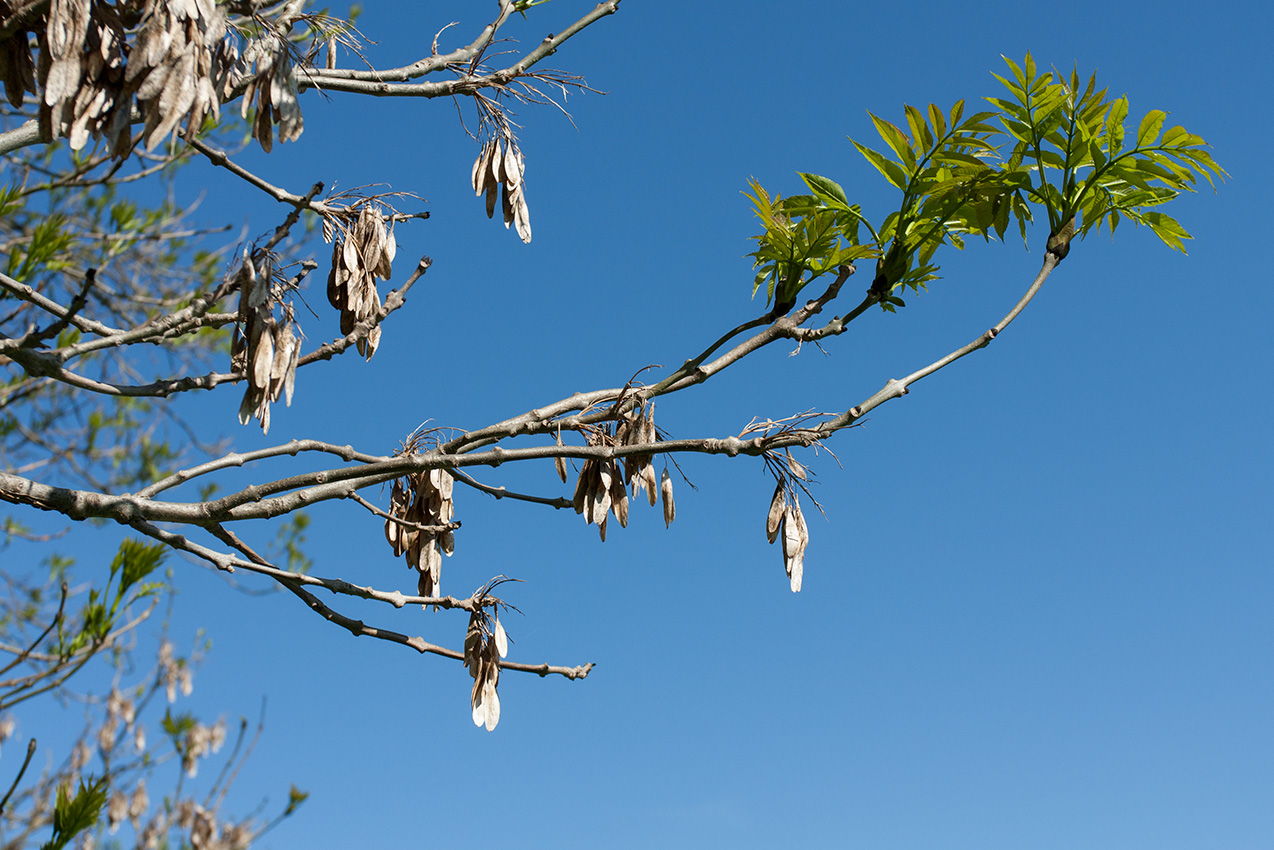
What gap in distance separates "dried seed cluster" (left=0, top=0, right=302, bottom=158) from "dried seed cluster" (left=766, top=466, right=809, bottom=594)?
1.46 metres

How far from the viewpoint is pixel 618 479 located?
236cm

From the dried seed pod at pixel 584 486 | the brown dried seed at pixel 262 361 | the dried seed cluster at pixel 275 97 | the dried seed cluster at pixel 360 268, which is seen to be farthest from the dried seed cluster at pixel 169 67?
the dried seed pod at pixel 584 486

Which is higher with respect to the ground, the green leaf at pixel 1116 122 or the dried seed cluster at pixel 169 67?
the green leaf at pixel 1116 122

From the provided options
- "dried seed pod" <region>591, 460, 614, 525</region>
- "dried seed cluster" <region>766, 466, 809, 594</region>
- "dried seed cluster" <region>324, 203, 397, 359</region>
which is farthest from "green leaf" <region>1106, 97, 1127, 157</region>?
"dried seed cluster" <region>324, 203, 397, 359</region>

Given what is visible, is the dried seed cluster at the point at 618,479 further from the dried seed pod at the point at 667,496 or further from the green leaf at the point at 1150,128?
the green leaf at the point at 1150,128

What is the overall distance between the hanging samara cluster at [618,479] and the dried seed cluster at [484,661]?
1.52ft

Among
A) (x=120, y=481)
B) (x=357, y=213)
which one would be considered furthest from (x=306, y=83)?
(x=120, y=481)

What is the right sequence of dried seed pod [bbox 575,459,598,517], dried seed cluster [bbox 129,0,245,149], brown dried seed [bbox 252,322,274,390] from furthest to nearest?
dried seed pod [bbox 575,459,598,517]
brown dried seed [bbox 252,322,274,390]
dried seed cluster [bbox 129,0,245,149]


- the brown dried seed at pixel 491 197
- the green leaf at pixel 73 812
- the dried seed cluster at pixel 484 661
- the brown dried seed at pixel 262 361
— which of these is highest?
the brown dried seed at pixel 491 197

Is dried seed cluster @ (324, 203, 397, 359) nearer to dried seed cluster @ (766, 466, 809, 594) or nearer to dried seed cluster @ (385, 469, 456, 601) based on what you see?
dried seed cluster @ (385, 469, 456, 601)

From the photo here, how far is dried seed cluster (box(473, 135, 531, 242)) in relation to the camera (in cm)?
261

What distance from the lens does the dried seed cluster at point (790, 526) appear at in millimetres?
2283

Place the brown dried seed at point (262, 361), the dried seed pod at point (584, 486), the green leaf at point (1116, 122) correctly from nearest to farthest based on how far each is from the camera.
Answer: the brown dried seed at point (262, 361), the green leaf at point (1116, 122), the dried seed pod at point (584, 486)

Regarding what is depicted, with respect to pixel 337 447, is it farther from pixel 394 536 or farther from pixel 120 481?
pixel 120 481
